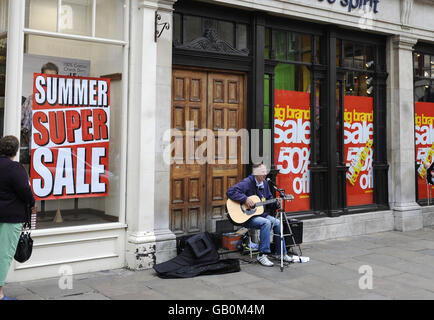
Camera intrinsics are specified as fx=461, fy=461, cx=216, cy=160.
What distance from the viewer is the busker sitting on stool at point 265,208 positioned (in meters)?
7.49

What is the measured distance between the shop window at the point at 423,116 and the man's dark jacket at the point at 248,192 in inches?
217

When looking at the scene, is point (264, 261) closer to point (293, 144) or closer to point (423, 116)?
point (293, 144)

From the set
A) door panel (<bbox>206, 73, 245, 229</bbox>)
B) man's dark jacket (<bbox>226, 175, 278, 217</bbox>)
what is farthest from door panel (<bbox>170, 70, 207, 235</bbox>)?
man's dark jacket (<bbox>226, 175, 278, 217</bbox>)

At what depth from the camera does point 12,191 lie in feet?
17.3

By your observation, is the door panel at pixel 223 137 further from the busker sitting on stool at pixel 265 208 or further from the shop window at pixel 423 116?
the shop window at pixel 423 116

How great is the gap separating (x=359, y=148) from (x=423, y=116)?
2.36 m

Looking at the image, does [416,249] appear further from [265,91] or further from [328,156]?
[265,91]

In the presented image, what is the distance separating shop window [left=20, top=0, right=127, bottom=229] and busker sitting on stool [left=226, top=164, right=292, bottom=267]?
1.93 m

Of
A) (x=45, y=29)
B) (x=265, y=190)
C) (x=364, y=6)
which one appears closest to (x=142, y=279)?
(x=265, y=190)

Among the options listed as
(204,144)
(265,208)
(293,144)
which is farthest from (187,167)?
(293,144)

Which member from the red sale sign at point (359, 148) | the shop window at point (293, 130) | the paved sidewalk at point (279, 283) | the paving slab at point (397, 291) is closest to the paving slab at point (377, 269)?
the paved sidewalk at point (279, 283)

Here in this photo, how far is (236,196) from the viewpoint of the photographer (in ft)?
24.6

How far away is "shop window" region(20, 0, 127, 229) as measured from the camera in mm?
6746

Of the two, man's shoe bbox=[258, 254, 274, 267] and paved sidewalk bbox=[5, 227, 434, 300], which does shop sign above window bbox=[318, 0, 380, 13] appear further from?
man's shoe bbox=[258, 254, 274, 267]
